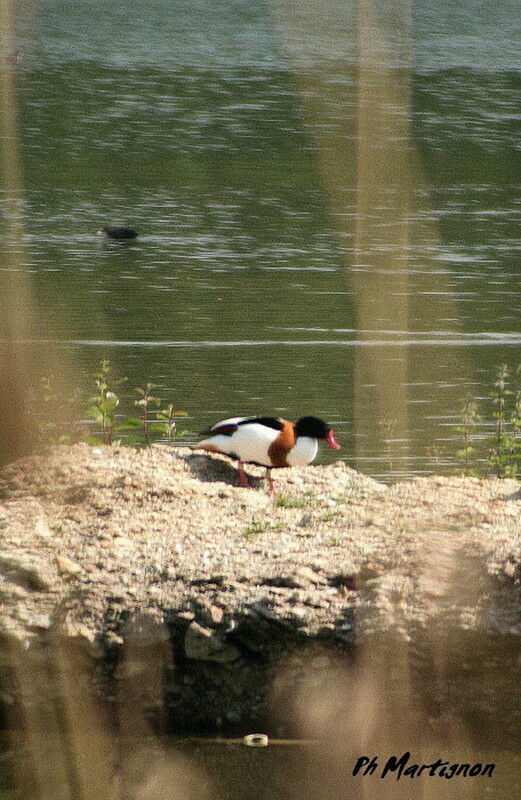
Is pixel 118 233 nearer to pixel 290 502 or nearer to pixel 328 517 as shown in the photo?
pixel 290 502

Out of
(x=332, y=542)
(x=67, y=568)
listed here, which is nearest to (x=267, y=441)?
(x=332, y=542)

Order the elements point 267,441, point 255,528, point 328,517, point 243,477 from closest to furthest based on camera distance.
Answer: point 255,528, point 328,517, point 267,441, point 243,477

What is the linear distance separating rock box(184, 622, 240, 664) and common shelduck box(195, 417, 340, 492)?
5.24 ft

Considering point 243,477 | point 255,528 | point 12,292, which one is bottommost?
point 255,528

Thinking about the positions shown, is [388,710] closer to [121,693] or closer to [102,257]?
[121,693]

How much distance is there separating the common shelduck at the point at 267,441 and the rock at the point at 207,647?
160cm

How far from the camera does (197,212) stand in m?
22.2

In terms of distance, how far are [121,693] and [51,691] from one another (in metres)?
0.27

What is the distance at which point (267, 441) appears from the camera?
282 inches

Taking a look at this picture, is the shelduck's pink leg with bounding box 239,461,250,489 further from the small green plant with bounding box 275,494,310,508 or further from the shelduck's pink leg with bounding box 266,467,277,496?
the small green plant with bounding box 275,494,310,508

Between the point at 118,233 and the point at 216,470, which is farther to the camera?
the point at 118,233

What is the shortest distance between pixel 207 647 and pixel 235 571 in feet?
1.40

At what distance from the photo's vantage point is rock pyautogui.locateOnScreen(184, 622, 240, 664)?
5.65 m

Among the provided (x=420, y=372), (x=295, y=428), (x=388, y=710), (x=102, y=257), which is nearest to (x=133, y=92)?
(x=102, y=257)
